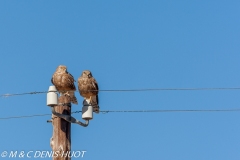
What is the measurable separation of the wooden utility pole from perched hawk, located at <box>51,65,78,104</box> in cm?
48

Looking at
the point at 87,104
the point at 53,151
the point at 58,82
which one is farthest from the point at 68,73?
the point at 53,151

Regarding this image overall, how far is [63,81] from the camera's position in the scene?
821 cm

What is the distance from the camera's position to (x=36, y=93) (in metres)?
7.86

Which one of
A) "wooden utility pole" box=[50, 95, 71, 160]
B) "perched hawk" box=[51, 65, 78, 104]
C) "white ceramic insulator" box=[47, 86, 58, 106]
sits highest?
"perched hawk" box=[51, 65, 78, 104]

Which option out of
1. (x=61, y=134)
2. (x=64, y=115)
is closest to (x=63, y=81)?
(x=64, y=115)

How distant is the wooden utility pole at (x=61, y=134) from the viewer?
7.16 m

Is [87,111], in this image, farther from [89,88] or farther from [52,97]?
[89,88]

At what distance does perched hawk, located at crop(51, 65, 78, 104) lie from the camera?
8.10 meters

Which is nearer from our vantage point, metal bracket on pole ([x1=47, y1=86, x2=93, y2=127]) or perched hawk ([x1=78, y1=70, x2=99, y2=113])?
metal bracket on pole ([x1=47, y1=86, x2=93, y2=127])

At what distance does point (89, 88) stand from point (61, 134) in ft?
5.15

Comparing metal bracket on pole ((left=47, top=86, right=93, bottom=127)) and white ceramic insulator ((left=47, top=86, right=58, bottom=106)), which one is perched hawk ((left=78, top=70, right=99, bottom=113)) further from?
white ceramic insulator ((left=47, top=86, right=58, bottom=106))

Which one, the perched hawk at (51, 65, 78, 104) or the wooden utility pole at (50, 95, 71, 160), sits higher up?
Result: the perched hawk at (51, 65, 78, 104)

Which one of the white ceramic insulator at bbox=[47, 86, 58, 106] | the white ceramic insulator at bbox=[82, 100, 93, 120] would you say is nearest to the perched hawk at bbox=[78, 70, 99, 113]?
the white ceramic insulator at bbox=[82, 100, 93, 120]

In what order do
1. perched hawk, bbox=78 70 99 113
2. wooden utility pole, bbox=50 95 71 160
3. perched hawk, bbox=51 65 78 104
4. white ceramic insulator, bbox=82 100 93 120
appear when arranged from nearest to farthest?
1. wooden utility pole, bbox=50 95 71 160
2. white ceramic insulator, bbox=82 100 93 120
3. perched hawk, bbox=51 65 78 104
4. perched hawk, bbox=78 70 99 113
